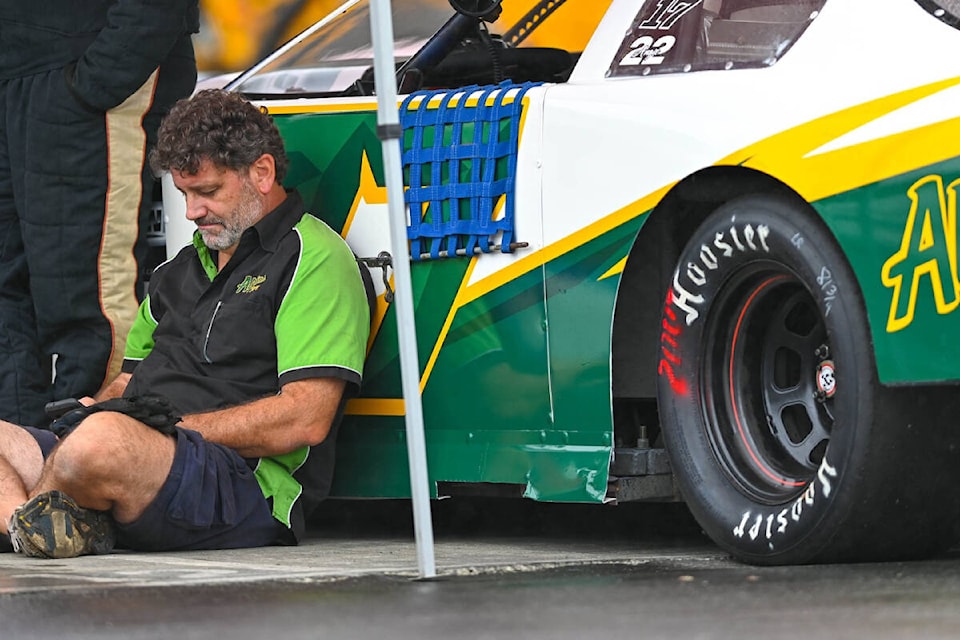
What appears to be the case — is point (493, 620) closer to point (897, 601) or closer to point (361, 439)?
point (897, 601)

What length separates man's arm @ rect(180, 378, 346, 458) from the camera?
17.5ft

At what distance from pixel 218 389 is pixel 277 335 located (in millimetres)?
237

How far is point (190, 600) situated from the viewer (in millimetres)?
3938

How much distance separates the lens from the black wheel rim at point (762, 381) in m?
4.56

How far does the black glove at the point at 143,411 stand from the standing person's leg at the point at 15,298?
114cm

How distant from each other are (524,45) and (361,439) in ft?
4.32

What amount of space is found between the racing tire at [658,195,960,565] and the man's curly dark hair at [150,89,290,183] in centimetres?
146

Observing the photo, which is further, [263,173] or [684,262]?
[263,173]

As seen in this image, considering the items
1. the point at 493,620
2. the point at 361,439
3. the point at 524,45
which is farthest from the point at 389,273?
the point at 493,620

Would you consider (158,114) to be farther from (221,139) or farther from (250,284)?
(250,284)

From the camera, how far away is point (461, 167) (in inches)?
207

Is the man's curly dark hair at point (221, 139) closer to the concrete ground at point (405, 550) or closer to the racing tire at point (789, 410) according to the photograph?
the concrete ground at point (405, 550)

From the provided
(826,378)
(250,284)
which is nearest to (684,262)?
(826,378)

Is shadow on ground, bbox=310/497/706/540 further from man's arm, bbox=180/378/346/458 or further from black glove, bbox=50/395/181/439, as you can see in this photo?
black glove, bbox=50/395/181/439
